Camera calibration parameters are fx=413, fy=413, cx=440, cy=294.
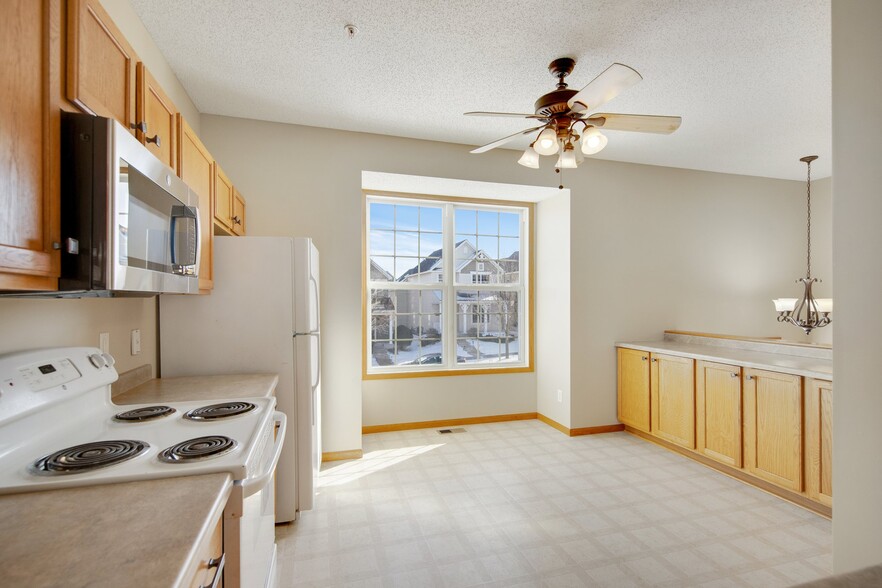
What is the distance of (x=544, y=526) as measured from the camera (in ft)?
7.70

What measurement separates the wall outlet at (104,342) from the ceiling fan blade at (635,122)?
2.52m

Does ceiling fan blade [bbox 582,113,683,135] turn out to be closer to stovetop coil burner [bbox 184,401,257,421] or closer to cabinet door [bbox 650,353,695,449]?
cabinet door [bbox 650,353,695,449]

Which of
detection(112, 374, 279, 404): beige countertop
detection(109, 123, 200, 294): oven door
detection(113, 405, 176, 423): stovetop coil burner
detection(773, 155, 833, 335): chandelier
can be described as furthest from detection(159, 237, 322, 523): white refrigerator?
detection(773, 155, 833, 335): chandelier

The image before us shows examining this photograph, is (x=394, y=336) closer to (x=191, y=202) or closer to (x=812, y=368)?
(x=191, y=202)

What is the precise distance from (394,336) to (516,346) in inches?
54.0

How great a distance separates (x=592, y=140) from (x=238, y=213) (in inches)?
93.0

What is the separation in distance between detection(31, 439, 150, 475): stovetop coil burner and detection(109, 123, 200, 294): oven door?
0.45 meters

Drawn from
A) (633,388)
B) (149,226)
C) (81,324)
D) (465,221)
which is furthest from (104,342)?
(633,388)

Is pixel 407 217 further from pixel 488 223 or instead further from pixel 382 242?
pixel 488 223

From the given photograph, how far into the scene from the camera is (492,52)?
2279 mm

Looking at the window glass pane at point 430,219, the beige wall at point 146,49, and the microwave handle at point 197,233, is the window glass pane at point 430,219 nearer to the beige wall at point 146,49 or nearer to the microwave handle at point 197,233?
the beige wall at point 146,49

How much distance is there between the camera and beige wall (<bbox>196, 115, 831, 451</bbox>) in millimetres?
3273

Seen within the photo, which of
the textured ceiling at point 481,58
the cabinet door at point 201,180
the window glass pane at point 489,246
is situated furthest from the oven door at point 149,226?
the window glass pane at point 489,246

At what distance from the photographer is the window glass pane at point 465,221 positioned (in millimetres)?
4363
